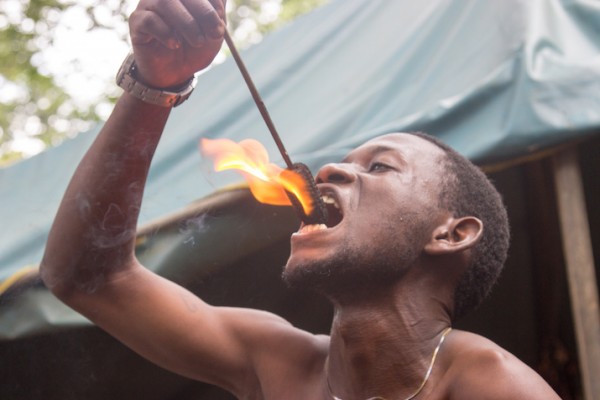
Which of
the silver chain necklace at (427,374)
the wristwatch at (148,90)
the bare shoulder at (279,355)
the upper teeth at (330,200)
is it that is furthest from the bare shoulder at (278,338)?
the wristwatch at (148,90)

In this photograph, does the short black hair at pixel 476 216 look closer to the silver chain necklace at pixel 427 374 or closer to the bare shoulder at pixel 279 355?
the silver chain necklace at pixel 427 374

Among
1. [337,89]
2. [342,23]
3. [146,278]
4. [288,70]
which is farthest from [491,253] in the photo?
[342,23]

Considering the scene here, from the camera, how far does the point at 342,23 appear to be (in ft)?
11.8

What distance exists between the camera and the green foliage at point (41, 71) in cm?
980

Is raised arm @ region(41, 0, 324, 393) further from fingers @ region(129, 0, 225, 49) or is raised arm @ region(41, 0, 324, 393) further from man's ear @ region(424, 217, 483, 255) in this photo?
man's ear @ region(424, 217, 483, 255)

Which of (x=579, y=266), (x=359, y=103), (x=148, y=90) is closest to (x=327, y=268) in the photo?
(x=148, y=90)

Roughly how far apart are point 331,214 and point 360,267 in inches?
7.2

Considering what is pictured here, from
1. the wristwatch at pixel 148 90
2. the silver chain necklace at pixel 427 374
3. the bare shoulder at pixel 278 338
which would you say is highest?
the wristwatch at pixel 148 90

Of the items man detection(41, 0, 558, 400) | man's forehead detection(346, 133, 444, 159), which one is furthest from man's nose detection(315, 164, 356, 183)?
man's forehead detection(346, 133, 444, 159)

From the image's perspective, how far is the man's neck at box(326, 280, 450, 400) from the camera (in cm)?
178

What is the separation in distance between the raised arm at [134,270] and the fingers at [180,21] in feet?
0.27

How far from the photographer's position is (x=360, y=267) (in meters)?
1.74

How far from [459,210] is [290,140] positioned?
2.99 feet

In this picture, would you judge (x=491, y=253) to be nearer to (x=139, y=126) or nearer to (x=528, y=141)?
(x=528, y=141)
